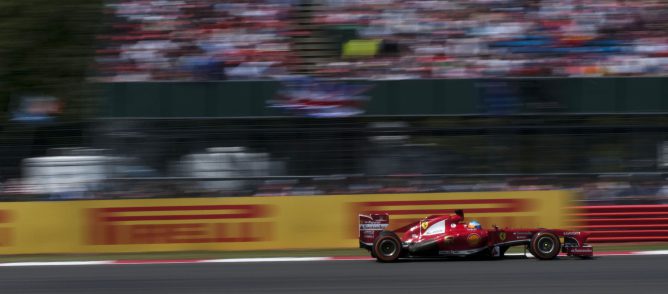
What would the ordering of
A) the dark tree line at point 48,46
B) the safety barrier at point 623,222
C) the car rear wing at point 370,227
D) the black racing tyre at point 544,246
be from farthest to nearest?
the dark tree line at point 48,46, the safety barrier at point 623,222, the car rear wing at point 370,227, the black racing tyre at point 544,246

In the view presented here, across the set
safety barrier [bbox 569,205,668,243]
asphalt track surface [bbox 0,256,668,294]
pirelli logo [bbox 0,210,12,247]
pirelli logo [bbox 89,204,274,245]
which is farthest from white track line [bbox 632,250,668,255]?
pirelli logo [bbox 0,210,12,247]

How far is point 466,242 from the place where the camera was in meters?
10.1

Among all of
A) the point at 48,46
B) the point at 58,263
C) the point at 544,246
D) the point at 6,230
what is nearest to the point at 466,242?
the point at 544,246

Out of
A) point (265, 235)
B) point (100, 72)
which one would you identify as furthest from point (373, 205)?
point (100, 72)

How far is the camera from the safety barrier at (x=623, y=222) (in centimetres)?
1202

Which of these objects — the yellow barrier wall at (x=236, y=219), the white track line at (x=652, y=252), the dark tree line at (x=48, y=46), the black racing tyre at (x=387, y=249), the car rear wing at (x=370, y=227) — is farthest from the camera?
the dark tree line at (x=48, y=46)

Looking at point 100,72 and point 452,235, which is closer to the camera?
point 452,235

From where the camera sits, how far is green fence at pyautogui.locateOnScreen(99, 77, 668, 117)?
12156mm

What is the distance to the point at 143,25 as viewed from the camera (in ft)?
45.0

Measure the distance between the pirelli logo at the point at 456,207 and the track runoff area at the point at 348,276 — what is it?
1.40 metres

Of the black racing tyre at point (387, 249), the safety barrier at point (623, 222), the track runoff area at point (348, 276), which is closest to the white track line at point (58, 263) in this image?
the track runoff area at point (348, 276)

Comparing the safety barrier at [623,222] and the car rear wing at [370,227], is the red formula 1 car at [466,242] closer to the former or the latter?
the car rear wing at [370,227]

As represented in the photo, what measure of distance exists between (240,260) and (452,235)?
2.55 meters

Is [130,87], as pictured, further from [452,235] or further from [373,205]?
[452,235]
